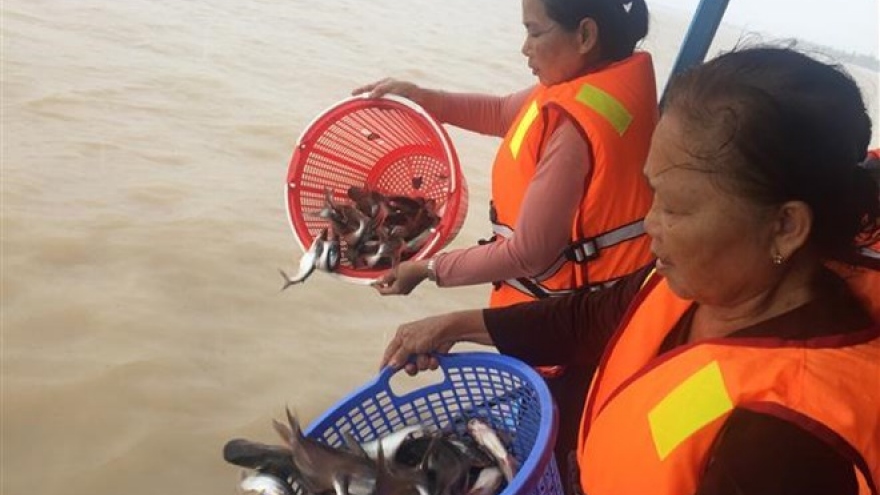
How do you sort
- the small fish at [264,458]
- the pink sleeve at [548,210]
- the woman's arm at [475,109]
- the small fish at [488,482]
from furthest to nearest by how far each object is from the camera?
the woman's arm at [475,109]
the pink sleeve at [548,210]
the small fish at [264,458]
the small fish at [488,482]

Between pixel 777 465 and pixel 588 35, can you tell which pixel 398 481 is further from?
pixel 588 35

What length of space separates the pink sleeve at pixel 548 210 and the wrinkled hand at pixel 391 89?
0.86 metres

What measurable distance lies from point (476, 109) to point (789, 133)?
234cm

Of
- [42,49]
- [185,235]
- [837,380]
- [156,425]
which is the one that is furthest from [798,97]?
[42,49]

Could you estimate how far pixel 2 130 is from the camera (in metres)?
6.06

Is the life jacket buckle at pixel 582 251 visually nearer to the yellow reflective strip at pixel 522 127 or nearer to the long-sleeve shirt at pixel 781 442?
the yellow reflective strip at pixel 522 127

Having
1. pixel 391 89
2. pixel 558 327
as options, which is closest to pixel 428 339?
pixel 558 327

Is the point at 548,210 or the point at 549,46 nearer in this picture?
the point at 548,210

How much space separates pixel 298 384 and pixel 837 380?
9.68 feet

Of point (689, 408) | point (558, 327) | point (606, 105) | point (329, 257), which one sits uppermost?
point (606, 105)

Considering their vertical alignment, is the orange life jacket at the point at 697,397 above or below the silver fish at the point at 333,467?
above

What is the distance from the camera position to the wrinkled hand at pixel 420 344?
2420 mm

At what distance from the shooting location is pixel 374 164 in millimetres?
3912

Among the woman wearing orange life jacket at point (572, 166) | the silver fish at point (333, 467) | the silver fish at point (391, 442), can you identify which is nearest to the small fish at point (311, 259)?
the woman wearing orange life jacket at point (572, 166)
